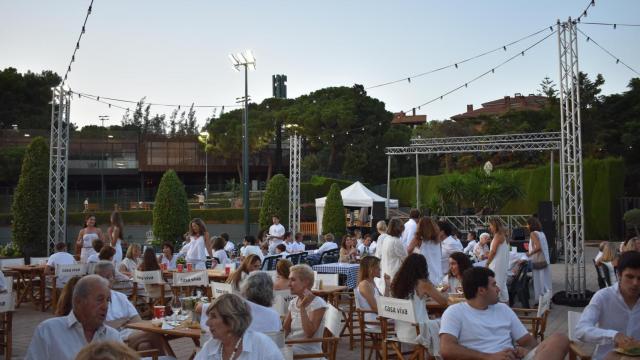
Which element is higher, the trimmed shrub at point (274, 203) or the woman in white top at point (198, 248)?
the trimmed shrub at point (274, 203)

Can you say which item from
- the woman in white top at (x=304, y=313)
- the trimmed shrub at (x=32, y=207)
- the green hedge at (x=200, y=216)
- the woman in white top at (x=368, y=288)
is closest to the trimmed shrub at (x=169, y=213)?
the trimmed shrub at (x=32, y=207)

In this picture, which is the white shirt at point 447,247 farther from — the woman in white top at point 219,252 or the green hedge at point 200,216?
the green hedge at point 200,216

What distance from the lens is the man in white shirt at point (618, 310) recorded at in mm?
4121

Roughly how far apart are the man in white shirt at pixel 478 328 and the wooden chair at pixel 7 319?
167 inches

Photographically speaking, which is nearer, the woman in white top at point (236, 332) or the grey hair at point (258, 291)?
the woman in white top at point (236, 332)

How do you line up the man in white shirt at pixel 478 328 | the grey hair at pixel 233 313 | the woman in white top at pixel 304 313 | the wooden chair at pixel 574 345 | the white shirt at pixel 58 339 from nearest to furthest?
the grey hair at pixel 233 313, the white shirt at pixel 58 339, the wooden chair at pixel 574 345, the man in white shirt at pixel 478 328, the woman in white top at pixel 304 313

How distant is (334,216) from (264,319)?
1906 cm

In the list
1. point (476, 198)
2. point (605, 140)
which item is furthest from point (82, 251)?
point (605, 140)

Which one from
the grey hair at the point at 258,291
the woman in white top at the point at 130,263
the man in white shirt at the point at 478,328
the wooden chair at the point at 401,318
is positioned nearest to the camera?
the man in white shirt at the point at 478,328

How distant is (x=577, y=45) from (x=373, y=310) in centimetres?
681

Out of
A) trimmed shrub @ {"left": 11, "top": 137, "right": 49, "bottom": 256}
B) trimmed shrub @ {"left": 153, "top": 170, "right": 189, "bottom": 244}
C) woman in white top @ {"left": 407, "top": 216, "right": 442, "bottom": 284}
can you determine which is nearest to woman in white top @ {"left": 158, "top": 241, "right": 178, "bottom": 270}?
woman in white top @ {"left": 407, "top": 216, "right": 442, "bottom": 284}

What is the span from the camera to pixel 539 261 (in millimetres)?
10594

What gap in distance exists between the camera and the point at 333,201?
23797 millimetres

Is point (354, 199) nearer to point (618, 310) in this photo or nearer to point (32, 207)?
point (32, 207)
